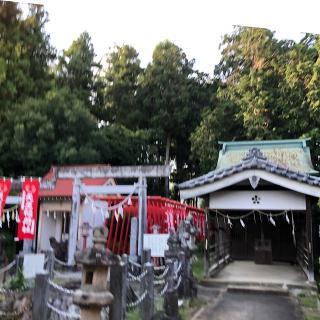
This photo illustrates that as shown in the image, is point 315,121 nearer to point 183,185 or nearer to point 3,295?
point 183,185

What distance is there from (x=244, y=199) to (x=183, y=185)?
1.30m

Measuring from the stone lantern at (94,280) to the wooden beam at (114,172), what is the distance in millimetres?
2323

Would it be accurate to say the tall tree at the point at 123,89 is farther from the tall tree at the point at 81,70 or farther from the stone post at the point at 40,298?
the stone post at the point at 40,298

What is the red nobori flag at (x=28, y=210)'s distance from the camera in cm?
455

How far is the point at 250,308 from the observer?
440 centimetres

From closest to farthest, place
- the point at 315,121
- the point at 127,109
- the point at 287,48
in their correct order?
1. the point at 127,109
2. the point at 287,48
3. the point at 315,121

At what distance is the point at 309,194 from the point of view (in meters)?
5.71

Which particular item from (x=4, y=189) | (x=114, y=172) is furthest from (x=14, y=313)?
(x=114, y=172)

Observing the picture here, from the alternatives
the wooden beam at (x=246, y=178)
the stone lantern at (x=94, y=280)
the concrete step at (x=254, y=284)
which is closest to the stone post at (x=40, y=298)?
the stone lantern at (x=94, y=280)

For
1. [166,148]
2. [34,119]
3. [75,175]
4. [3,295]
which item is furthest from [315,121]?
[3,295]

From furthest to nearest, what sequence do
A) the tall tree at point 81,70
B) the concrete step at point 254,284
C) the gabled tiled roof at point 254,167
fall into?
the gabled tiled roof at point 254,167, the concrete step at point 254,284, the tall tree at point 81,70

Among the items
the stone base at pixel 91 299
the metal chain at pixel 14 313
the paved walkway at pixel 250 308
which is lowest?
the paved walkway at pixel 250 308

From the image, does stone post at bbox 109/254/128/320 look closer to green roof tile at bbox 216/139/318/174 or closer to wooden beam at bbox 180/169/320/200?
wooden beam at bbox 180/169/320/200

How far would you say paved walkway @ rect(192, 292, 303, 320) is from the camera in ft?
Answer: 13.1
